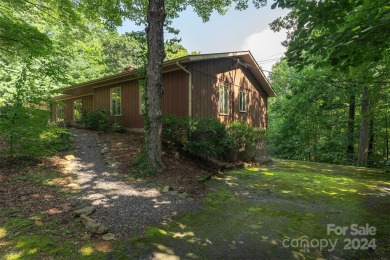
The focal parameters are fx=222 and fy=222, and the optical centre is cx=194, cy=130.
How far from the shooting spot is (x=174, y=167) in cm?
695

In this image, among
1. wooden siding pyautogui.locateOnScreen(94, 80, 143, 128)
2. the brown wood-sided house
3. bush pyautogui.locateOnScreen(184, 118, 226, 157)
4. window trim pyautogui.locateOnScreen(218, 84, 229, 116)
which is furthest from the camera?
wooden siding pyautogui.locateOnScreen(94, 80, 143, 128)

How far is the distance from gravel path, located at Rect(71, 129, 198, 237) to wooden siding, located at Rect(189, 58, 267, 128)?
4968 millimetres

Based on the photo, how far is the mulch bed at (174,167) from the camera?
5818 millimetres

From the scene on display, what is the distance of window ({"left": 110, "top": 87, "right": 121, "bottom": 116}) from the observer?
13095 millimetres

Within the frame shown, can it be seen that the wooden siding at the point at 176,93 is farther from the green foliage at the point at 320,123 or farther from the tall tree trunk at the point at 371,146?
the tall tree trunk at the point at 371,146

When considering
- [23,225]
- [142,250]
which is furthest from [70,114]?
[142,250]

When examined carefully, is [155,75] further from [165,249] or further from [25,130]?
[165,249]

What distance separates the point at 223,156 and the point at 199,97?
2.83 meters

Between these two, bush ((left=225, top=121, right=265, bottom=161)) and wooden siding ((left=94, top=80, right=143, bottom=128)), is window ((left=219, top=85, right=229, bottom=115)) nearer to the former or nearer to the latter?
bush ((left=225, top=121, right=265, bottom=161))

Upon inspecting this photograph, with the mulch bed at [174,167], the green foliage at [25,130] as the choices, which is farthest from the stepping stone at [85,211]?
the green foliage at [25,130]

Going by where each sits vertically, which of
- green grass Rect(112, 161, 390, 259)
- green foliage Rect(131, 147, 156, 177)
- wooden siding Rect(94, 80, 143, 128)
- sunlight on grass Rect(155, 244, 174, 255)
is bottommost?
green grass Rect(112, 161, 390, 259)

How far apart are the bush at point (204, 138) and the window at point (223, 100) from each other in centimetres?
298

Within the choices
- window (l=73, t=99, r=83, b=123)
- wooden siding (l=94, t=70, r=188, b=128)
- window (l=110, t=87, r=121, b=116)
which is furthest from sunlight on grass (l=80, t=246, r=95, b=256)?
window (l=73, t=99, r=83, b=123)

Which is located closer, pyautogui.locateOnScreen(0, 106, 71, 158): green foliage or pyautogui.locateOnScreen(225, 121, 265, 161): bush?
pyautogui.locateOnScreen(0, 106, 71, 158): green foliage
